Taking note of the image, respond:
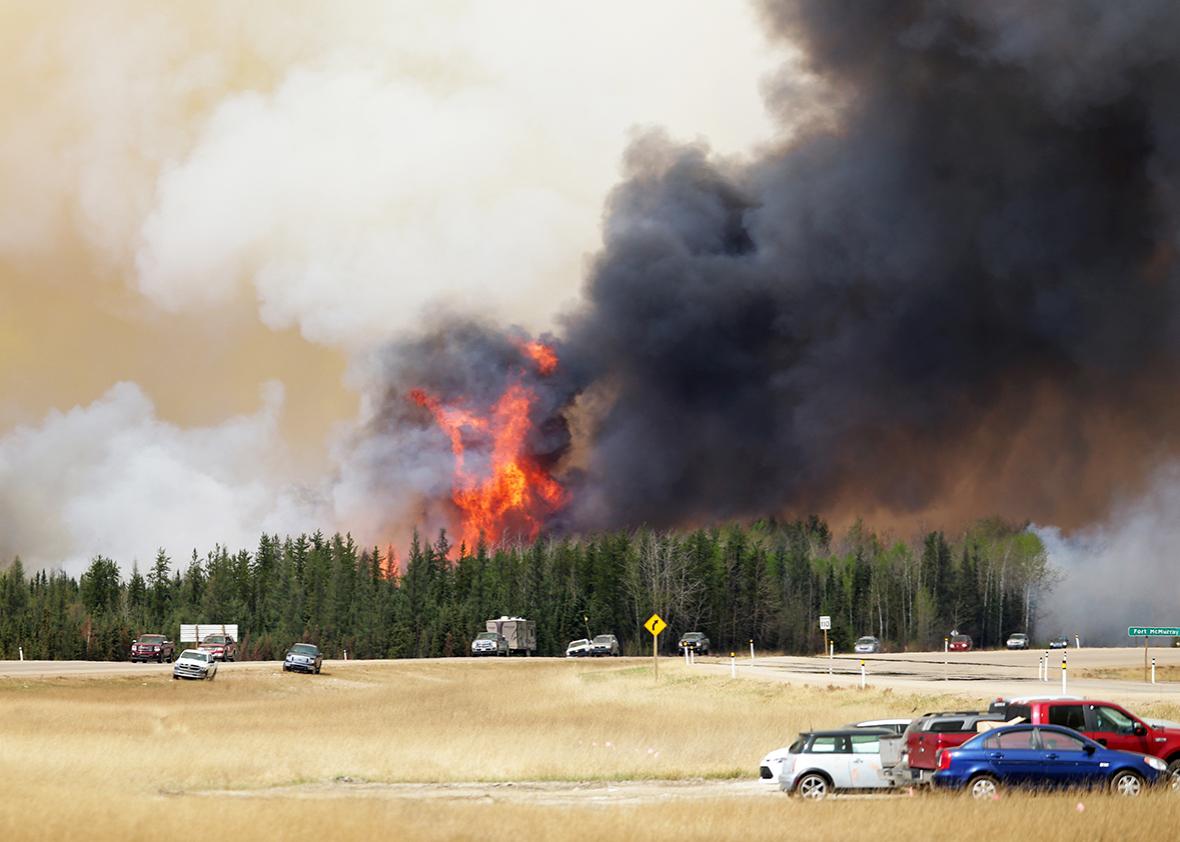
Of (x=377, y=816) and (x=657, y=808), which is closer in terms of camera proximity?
(x=377, y=816)

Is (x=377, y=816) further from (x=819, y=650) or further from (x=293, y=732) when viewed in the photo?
(x=819, y=650)

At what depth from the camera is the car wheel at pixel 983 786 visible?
3018 centimetres

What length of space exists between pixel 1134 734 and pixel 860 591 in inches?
6471

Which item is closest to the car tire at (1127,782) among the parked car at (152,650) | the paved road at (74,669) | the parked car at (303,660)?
the paved road at (74,669)

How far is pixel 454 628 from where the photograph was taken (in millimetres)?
155750

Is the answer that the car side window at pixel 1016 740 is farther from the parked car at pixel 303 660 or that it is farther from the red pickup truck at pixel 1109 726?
the parked car at pixel 303 660

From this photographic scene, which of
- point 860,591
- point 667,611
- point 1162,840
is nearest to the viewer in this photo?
point 1162,840

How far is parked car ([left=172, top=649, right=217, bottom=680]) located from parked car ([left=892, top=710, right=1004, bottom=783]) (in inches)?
2437

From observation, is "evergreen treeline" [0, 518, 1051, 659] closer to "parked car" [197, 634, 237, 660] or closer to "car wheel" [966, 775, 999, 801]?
"parked car" [197, 634, 237, 660]

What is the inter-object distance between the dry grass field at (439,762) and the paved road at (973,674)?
417cm

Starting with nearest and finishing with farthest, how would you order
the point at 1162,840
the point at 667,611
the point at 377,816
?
1. the point at 1162,840
2. the point at 377,816
3. the point at 667,611

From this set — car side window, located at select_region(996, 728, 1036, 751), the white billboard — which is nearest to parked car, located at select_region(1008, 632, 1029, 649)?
the white billboard

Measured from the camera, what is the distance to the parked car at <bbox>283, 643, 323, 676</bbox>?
95.1 meters

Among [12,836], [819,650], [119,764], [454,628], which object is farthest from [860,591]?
[12,836]
